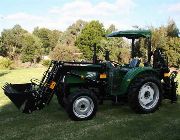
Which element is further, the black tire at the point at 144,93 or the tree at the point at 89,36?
the tree at the point at 89,36

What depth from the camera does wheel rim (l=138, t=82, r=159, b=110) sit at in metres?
10.2

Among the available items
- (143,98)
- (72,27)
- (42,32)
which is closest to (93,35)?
(72,27)

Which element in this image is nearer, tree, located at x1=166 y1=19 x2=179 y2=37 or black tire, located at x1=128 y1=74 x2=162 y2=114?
black tire, located at x1=128 y1=74 x2=162 y2=114

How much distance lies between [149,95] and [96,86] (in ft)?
5.36

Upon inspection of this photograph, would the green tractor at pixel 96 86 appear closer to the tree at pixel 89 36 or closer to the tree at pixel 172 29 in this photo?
the tree at pixel 172 29

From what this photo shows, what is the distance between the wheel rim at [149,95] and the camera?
1022 centimetres

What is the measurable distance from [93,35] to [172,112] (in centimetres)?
5885

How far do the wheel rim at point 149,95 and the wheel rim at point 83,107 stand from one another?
1661 millimetres

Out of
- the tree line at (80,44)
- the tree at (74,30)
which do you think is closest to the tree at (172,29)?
the tree line at (80,44)

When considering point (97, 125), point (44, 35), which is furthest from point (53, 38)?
point (97, 125)

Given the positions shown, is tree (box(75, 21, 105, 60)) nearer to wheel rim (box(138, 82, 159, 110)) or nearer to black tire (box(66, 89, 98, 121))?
wheel rim (box(138, 82, 159, 110))

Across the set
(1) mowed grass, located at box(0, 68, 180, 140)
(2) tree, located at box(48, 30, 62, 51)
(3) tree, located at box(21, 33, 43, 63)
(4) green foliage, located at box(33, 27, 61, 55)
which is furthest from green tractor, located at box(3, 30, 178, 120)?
(2) tree, located at box(48, 30, 62, 51)

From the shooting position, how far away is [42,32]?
112312 mm

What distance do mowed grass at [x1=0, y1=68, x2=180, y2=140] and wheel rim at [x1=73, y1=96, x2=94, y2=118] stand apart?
265mm
